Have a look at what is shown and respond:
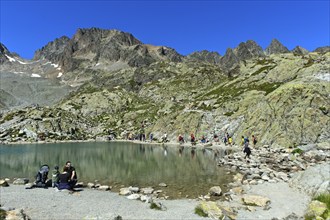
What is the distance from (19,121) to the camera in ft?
A: 399

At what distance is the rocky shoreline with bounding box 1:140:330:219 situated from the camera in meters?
20.9

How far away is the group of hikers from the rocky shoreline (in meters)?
1.76

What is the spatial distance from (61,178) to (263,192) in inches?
748

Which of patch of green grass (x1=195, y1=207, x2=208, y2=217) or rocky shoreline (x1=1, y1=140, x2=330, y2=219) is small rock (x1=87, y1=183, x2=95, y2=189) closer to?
rocky shoreline (x1=1, y1=140, x2=330, y2=219)

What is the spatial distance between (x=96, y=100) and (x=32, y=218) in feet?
550

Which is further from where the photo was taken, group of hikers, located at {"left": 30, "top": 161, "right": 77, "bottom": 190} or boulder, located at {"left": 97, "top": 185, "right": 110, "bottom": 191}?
boulder, located at {"left": 97, "top": 185, "right": 110, "bottom": 191}

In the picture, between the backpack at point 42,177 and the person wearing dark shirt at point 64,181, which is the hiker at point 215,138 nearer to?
the backpack at point 42,177

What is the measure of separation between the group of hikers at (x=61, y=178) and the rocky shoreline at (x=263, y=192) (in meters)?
1.76

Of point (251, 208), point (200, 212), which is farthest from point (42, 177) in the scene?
point (251, 208)

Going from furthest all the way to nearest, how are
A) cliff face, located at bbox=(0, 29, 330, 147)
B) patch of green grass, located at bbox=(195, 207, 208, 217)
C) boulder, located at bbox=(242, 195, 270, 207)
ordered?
cliff face, located at bbox=(0, 29, 330, 147)
boulder, located at bbox=(242, 195, 270, 207)
patch of green grass, located at bbox=(195, 207, 208, 217)

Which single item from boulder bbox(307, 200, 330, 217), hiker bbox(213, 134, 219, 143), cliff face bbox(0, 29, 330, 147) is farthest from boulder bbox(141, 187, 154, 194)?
hiker bbox(213, 134, 219, 143)

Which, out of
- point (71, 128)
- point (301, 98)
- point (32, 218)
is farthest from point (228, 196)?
point (71, 128)

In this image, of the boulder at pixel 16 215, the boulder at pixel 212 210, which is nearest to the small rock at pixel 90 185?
the boulder at pixel 16 215

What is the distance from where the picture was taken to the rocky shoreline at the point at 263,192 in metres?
20.9
